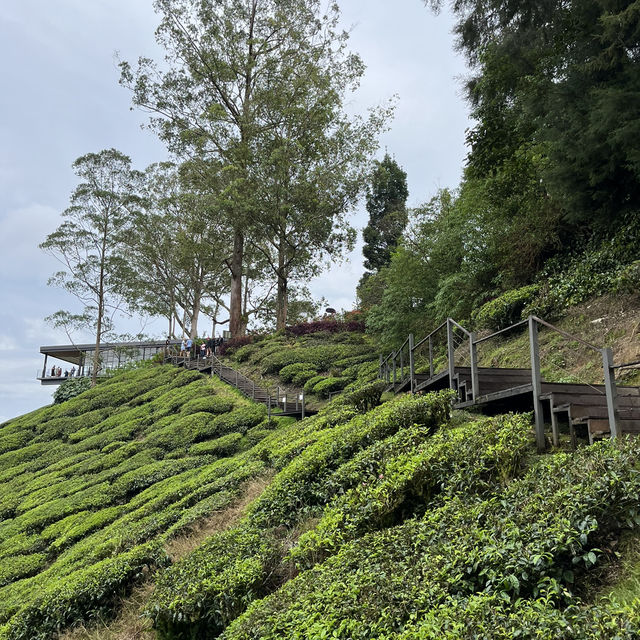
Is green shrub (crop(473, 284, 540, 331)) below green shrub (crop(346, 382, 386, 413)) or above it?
above

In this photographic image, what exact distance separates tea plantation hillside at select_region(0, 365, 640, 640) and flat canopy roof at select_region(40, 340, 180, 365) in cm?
3608

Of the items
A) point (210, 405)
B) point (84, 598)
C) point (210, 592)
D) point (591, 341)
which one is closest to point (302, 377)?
point (210, 405)

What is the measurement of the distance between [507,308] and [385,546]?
27.6 ft

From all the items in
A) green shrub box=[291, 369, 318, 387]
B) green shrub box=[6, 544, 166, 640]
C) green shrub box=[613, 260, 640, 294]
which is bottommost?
green shrub box=[6, 544, 166, 640]

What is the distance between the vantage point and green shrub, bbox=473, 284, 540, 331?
11.4m

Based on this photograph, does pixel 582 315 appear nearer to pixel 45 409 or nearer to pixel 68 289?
pixel 45 409

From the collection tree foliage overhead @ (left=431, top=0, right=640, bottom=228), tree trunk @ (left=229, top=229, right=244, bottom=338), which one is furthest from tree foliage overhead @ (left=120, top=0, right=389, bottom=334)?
tree foliage overhead @ (left=431, top=0, right=640, bottom=228)

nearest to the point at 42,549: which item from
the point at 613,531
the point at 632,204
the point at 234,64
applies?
the point at 613,531

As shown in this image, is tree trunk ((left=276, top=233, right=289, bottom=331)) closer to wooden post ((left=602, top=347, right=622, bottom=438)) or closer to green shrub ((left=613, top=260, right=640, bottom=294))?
green shrub ((left=613, top=260, right=640, bottom=294))

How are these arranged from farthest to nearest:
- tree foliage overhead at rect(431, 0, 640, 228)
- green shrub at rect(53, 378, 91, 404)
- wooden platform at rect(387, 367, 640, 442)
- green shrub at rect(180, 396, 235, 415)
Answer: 1. green shrub at rect(53, 378, 91, 404)
2. green shrub at rect(180, 396, 235, 415)
3. tree foliage overhead at rect(431, 0, 640, 228)
4. wooden platform at rect(387, 367, 640, 442)

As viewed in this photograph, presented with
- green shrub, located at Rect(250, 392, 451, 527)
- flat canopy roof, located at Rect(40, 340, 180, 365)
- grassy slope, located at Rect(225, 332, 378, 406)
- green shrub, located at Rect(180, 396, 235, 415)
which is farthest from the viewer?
flat canopy roof, located at Rect(40, 340, 180, 365)

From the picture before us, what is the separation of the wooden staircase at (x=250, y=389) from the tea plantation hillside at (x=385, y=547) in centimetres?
662

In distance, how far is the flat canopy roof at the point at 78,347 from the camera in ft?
147

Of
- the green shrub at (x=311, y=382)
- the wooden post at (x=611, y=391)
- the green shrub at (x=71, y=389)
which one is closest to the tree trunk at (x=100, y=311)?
the green shrub at (x=71, y=389)
